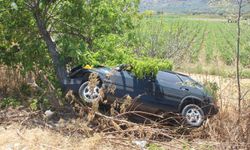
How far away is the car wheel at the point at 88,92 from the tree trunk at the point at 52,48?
3.88ft

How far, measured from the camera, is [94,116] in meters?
9.37

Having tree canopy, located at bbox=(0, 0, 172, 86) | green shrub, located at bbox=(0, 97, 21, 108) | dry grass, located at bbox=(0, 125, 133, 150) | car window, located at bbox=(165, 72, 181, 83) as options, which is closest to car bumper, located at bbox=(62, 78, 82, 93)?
tree canopy, located at bbox=(0, 0, 172, 86)

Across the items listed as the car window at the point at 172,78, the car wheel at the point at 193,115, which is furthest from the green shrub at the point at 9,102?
the car wheel at the point at 193,115

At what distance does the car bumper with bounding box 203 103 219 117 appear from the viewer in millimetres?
9602

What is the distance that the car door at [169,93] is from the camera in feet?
32.7

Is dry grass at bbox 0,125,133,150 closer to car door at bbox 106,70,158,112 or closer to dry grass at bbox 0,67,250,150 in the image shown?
dry grass at bbox 0,67,250,150

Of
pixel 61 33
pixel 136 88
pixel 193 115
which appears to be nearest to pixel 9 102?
pixel 61 33

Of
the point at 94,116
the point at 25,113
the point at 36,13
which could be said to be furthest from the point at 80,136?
the point at 36,13

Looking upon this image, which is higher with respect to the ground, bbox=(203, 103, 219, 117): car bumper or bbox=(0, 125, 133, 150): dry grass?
bbox=(203, 103, 219, 117): car bumper

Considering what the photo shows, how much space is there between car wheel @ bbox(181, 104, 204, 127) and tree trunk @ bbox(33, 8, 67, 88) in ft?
10.0

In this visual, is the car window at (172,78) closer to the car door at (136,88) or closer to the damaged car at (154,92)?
the damaged car at (154,92)

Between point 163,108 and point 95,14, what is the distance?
3.09 meters

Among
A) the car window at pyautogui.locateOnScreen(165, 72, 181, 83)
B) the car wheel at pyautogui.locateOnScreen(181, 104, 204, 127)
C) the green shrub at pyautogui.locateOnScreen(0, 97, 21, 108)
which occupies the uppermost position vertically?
the car window at pyautogui.locateOnScreen(165, 72, 181, 83)

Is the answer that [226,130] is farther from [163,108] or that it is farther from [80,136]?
[80,136]
